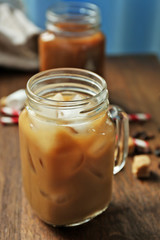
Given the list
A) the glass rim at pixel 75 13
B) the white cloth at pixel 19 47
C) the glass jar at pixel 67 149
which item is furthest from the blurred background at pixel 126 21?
the glass jar at pixel 67 149

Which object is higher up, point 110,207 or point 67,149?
point 67,149

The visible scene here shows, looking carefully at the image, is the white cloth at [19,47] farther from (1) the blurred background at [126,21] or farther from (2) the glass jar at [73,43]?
(1) the blurred background at [126,21]

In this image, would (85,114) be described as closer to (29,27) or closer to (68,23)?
(68,23)

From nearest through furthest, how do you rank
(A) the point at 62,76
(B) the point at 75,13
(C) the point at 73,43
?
1. (A) the point at 62,76
2. (C) the point at 73,43
3. (B) the point at 75,13

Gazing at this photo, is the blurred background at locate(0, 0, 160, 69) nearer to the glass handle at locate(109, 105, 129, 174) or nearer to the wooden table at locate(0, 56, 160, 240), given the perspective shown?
the wooden table at locate(0, 56, 160, 240)

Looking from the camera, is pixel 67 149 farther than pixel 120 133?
No

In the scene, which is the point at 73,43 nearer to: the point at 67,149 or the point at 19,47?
the point at 19,47

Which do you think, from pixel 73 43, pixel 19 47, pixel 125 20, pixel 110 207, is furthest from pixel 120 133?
pixel 125 20

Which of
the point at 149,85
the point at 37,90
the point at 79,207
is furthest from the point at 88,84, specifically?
the point at 149,85
